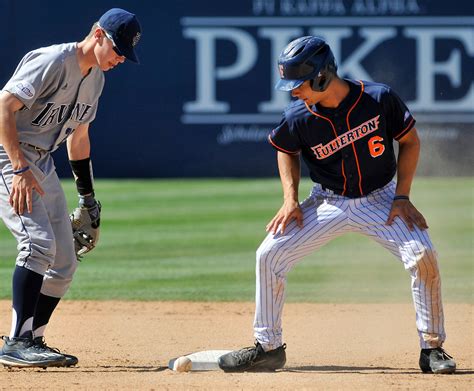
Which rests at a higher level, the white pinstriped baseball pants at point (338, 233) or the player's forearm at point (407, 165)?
the player's forearm at point (407, 165)

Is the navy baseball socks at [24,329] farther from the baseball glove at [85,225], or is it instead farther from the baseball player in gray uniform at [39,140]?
the baseball glove at [85,225]

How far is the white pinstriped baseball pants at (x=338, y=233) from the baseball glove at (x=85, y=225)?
116 centimetres

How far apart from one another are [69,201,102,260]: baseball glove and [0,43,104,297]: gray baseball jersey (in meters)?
0.43

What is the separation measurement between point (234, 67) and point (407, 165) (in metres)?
11.4

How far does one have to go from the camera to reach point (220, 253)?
10.4 m

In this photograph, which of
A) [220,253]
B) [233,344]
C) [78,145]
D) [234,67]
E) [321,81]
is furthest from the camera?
[234,67]

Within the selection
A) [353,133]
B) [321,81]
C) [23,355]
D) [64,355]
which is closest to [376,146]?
[353,133]

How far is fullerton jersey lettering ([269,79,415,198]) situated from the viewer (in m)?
5.41

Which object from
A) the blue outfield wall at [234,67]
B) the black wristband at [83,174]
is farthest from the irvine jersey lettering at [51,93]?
the blue outfield wall at [234,67]

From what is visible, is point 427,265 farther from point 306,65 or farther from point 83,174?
point 83,174

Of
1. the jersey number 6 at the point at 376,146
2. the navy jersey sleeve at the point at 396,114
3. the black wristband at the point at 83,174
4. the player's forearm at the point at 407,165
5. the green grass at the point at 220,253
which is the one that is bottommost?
the green grass at the point at 220,253

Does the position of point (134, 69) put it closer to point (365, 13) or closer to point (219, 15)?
point (219, 15)

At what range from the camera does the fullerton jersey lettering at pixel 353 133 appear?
17.7 ft

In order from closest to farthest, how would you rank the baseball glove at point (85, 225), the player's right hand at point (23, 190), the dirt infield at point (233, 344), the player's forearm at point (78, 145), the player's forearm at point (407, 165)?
the dirt infield at point (233, 344), the player's right hand at point (23, 190), the player's forearm at point (407, 165), the player's forearm at point (78, 145), the baseball glove at point (85, 225)
